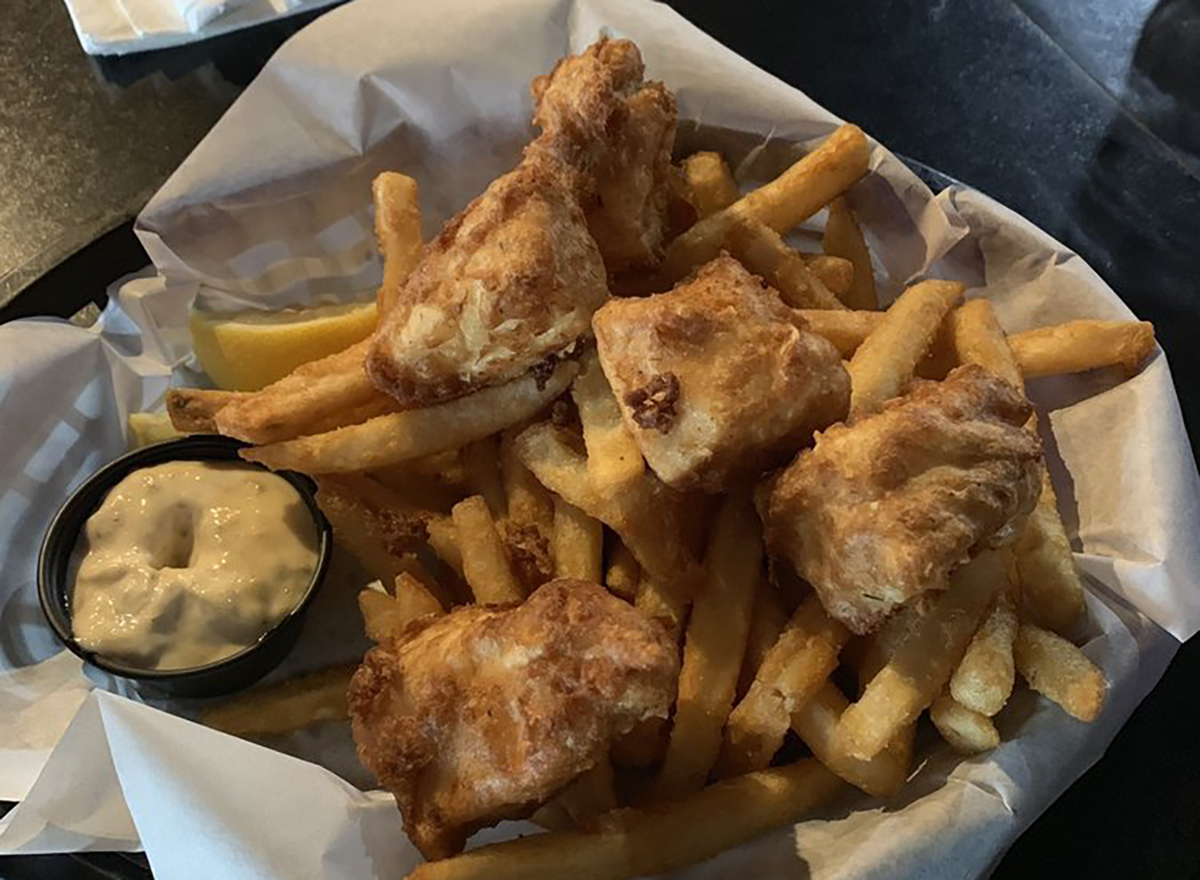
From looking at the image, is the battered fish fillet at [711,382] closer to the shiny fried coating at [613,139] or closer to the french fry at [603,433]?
the french fry at [603,433]

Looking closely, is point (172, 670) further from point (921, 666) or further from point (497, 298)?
point (921, 666)

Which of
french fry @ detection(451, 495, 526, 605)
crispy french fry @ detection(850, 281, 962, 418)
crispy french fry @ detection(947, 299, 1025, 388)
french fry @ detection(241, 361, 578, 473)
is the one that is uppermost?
crispy french fry @ detection(850, 281, 962, 418)

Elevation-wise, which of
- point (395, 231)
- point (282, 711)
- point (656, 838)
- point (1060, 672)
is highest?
point (395, 231)

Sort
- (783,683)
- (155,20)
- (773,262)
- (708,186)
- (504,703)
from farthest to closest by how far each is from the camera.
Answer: (155,20)
(708,186)
(773,262)
(783,683)
(504,703)

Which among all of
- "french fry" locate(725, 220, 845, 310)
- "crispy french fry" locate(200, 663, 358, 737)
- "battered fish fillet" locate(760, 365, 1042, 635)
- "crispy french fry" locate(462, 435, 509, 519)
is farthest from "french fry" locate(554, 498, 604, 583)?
"french fry" locate(725, 220, 845, 310)

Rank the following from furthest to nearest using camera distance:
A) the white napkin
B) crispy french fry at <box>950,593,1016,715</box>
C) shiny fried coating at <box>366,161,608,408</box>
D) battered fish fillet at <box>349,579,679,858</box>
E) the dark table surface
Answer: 1. the white napkin
2. the dark table surface
3. shiny fried coating at <box>366,161,608,408</box>
4. crispy french fry at <box>950,593,1016,715</box>
5. battered fish fillet at <box>349,579,679,858</box>

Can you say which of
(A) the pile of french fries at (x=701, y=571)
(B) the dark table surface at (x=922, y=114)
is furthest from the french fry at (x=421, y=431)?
(B) the dark table surface at (x=922, y=114)

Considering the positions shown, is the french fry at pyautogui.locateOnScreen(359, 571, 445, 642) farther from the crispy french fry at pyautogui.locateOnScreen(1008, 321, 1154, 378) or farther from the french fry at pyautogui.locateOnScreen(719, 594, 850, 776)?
the crispy french fry at pyautogui.locateOnScreen(1008, 321, 1154, 378)

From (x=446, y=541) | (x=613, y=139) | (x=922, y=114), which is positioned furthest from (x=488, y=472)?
(x=922, y=114)
